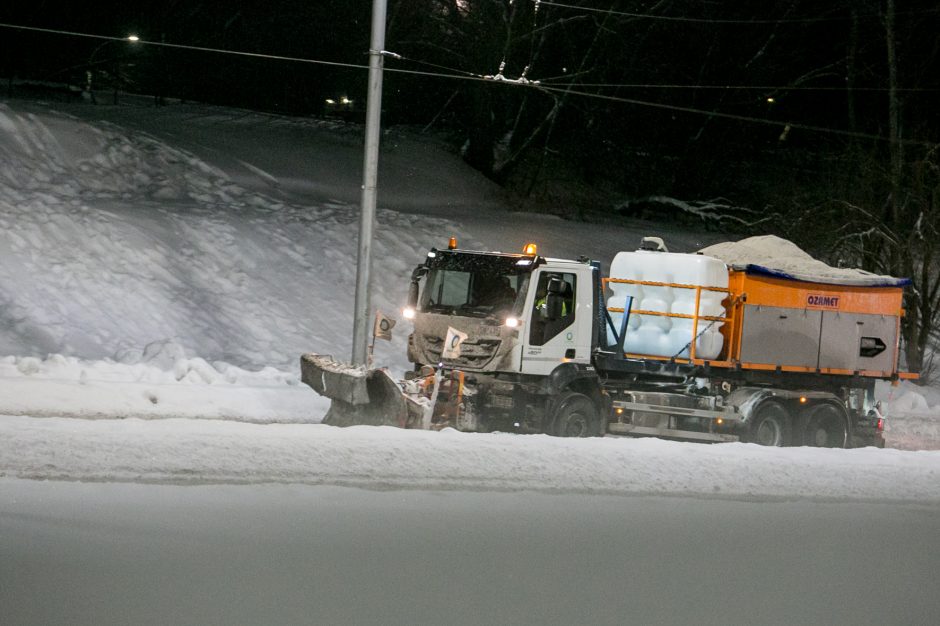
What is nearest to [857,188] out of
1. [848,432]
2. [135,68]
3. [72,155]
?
[848,432]

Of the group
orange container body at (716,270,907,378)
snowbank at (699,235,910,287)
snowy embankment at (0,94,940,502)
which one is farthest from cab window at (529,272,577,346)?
snowbank at (699,235,910,287)

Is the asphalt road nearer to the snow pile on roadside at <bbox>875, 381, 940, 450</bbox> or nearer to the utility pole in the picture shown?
the utility pole

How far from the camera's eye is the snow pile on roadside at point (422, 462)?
34.1ft

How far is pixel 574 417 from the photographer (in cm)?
1481

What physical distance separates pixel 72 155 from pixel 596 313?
17.2 meters

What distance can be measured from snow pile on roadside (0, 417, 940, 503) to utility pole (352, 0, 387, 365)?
4469mm

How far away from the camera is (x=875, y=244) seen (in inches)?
986

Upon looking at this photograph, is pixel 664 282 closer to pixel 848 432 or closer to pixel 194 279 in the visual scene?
pixel 848 432

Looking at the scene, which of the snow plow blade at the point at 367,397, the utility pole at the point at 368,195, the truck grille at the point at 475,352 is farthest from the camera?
the utility pole at the point at 368,195

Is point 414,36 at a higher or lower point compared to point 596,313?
higher

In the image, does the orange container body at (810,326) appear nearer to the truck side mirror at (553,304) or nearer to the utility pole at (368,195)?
the truck side mirror at (553,304)

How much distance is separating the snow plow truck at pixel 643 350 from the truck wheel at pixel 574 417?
16 mm

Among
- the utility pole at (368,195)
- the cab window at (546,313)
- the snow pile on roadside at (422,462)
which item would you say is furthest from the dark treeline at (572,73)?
the snow pile on roadside at (422,462)

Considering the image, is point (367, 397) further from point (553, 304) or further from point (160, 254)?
point (160, 254)
